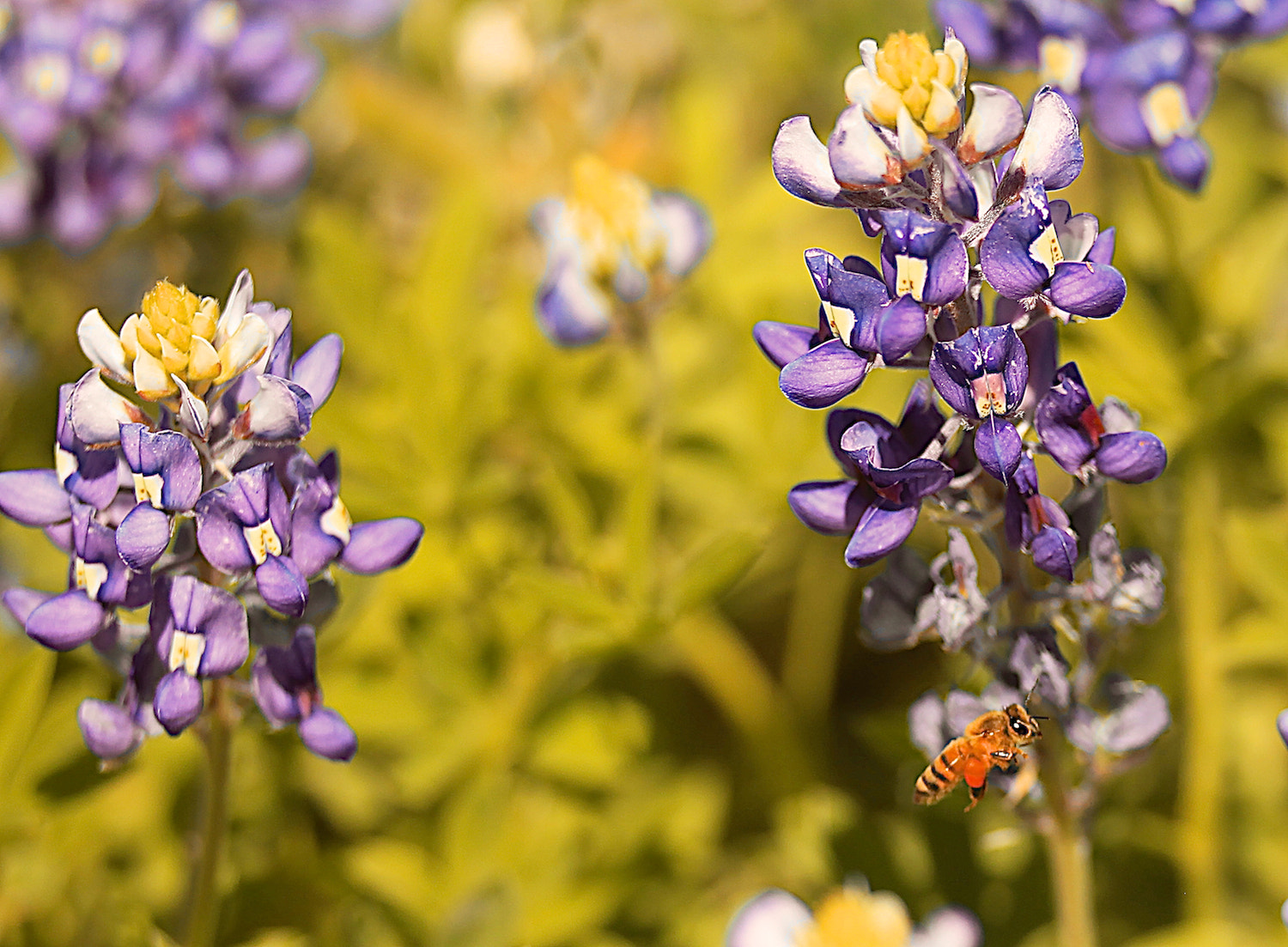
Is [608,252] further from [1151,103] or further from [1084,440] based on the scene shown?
[1084,440]

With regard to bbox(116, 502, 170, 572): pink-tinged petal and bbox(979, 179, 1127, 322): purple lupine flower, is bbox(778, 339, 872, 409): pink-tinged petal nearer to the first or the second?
bbox(979, 179, 1127, 322): purple lupine flower

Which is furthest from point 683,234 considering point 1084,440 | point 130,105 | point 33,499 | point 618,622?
point 33,499

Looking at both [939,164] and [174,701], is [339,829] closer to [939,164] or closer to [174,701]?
[174,701]

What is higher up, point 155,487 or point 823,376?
point 823,376

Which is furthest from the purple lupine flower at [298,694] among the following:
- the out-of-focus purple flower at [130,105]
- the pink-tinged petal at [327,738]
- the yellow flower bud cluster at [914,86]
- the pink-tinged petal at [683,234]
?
the out-of-focus purple flower at [130,105]

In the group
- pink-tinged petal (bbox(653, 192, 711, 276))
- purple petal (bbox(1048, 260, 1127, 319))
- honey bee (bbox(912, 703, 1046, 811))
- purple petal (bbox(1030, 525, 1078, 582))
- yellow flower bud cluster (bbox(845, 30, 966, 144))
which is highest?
yellow flower bud cluster (bbox(845, 30, 966, 144))

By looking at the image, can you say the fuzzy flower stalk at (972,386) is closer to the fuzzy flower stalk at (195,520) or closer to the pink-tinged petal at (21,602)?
the fuzzy flower stalk at (195,520)

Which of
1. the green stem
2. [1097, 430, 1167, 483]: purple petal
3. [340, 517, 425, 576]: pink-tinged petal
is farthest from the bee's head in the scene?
[340, 517, 425, 576]: pink-tinged petal
